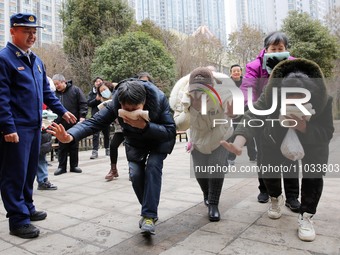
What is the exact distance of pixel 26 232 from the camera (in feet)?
8.87

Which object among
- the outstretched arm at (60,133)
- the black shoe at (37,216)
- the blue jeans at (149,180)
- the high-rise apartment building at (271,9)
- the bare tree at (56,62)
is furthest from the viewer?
the high-rise apartment building at (271,9)

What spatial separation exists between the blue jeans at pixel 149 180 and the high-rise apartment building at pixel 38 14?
5634 cm

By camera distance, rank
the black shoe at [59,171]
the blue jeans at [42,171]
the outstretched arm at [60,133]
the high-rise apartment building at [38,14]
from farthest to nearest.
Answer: the high-rise apartment building at [38,14]
the black shoe at [59,171]
the blue jeans at [42,171]
the outstretched arm at [60,133]

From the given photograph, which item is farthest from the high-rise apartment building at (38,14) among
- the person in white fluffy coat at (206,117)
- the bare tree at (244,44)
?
the person in white fluffy coat at (206,117)

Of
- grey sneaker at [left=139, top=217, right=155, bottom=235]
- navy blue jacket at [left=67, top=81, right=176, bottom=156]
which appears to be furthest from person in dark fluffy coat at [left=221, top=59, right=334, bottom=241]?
grey sneaker at [left=139, top=217, right=155, bottom=235]

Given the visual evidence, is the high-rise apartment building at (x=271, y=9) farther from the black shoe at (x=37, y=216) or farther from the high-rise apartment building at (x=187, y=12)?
the black shoe at (x=37, y=216)

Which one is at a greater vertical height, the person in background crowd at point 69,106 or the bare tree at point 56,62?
the bare tree at point 56,62

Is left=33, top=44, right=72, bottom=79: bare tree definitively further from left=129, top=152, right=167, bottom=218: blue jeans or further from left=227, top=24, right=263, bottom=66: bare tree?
left=129, top=152, right=167, bottom=218: blue jeans

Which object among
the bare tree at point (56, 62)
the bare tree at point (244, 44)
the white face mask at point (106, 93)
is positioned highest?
the bare tree at point (244, 44)

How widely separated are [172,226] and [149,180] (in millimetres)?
568

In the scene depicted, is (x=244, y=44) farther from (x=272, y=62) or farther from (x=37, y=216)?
(x=37, y=216)

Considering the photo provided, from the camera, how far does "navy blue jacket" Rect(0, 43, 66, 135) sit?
2670 millimetres

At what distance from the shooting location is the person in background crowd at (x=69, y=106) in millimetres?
5824

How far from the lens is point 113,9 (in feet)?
62.9
